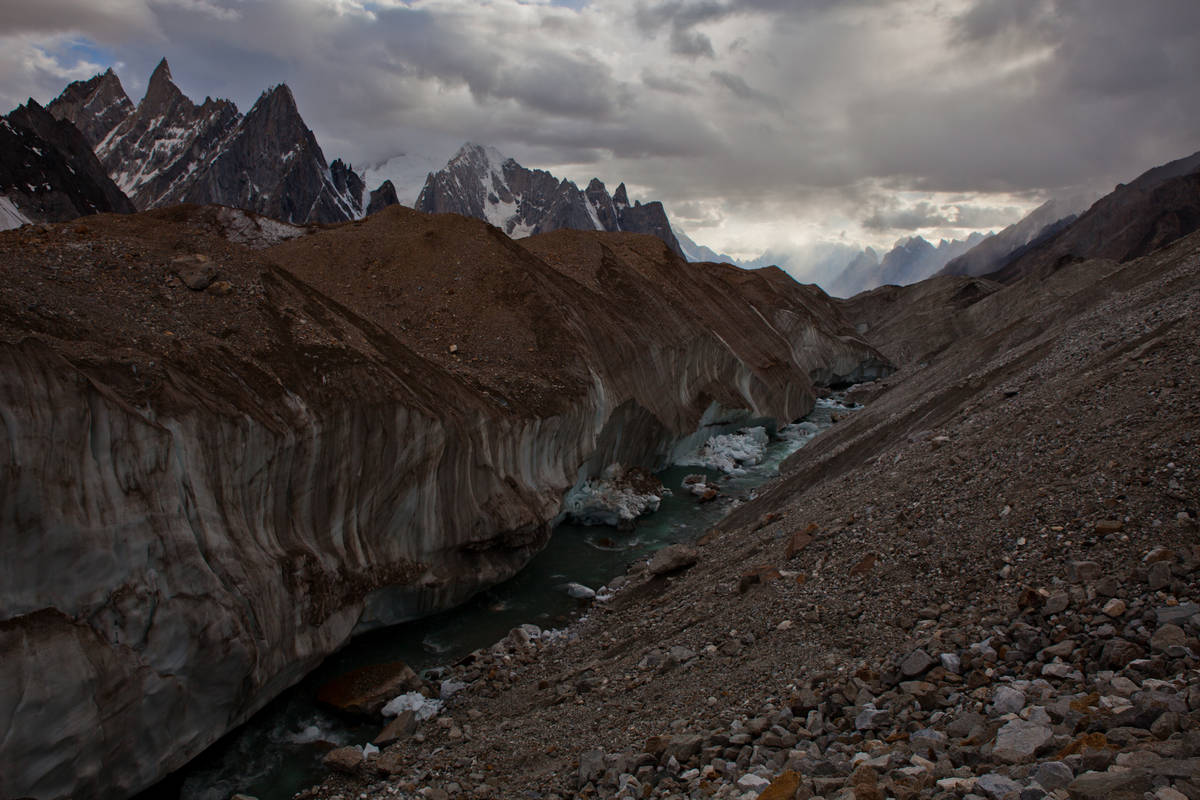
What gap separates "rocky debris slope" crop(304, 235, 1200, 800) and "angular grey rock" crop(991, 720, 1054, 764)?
2 centimetres

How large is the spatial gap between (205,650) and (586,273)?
24991 mm

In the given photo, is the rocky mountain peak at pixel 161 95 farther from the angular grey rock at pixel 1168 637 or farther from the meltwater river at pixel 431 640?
the angular grey rock at pixel 1168 637

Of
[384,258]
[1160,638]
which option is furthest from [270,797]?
[384,258]

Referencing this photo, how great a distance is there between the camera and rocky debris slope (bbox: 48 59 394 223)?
480ft

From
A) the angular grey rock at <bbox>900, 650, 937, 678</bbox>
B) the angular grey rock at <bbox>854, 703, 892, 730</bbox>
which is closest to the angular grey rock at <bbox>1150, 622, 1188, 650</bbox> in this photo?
the angular grey rock at <bbox>900, 650, 937, 678</bbox>

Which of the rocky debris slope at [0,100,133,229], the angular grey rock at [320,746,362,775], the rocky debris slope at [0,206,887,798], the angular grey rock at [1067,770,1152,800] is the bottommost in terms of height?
the angular grey rock at [320,746,362,775]

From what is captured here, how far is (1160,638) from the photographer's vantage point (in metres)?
6.94

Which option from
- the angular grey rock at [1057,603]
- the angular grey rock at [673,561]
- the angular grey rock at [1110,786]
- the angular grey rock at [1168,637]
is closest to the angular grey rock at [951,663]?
the angular grey rock at [1057,603]

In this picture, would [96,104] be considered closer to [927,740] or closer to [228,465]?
[228,465]

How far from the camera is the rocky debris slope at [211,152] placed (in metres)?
146

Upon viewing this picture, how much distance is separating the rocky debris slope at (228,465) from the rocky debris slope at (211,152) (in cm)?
12271

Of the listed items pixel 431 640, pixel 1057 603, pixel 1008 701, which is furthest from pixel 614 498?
pixel 1008 701

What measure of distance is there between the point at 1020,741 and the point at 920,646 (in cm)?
279

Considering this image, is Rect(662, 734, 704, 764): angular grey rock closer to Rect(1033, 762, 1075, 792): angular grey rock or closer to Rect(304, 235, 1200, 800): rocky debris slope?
Rect(304, 235, 1200, 800): rocky debris slope
